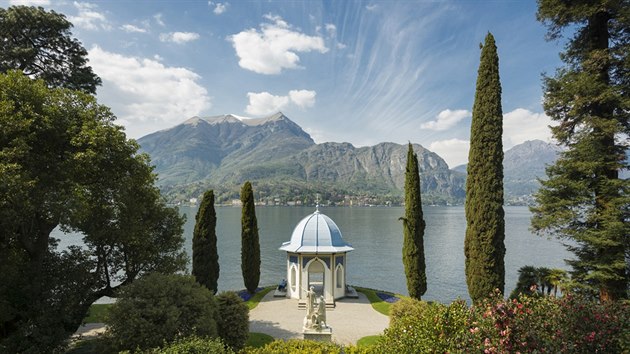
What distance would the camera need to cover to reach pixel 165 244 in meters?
16.2

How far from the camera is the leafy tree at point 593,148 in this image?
1327 centimetres

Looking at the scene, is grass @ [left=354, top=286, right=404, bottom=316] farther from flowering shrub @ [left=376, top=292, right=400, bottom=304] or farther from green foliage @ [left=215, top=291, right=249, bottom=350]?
green foliage @ [left=215, top=291, right=249, bottom=350]

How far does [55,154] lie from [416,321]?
40.2 feet

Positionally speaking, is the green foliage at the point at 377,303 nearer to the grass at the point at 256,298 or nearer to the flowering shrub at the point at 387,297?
the flowering shrub at the point at 387,297

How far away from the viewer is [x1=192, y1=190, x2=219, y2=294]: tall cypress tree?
71.8ft

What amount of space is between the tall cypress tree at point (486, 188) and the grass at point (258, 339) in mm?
10976

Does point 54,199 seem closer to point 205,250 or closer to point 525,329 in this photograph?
point 205,250

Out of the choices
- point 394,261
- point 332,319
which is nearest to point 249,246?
point 332,319

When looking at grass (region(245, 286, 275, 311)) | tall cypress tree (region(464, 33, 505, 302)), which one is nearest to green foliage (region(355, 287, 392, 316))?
tall cypress tree (region(464, 33, 505, 302))

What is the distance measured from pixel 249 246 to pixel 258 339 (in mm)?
9599

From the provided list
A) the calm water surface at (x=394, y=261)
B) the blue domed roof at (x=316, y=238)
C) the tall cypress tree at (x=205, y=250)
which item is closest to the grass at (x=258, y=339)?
the tall cypress tree at (x=205, y=250)

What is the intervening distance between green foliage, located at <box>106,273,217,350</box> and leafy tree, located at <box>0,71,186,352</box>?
6.89ft

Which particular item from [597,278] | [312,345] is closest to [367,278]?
[597,278]

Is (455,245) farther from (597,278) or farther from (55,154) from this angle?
(55,154)
